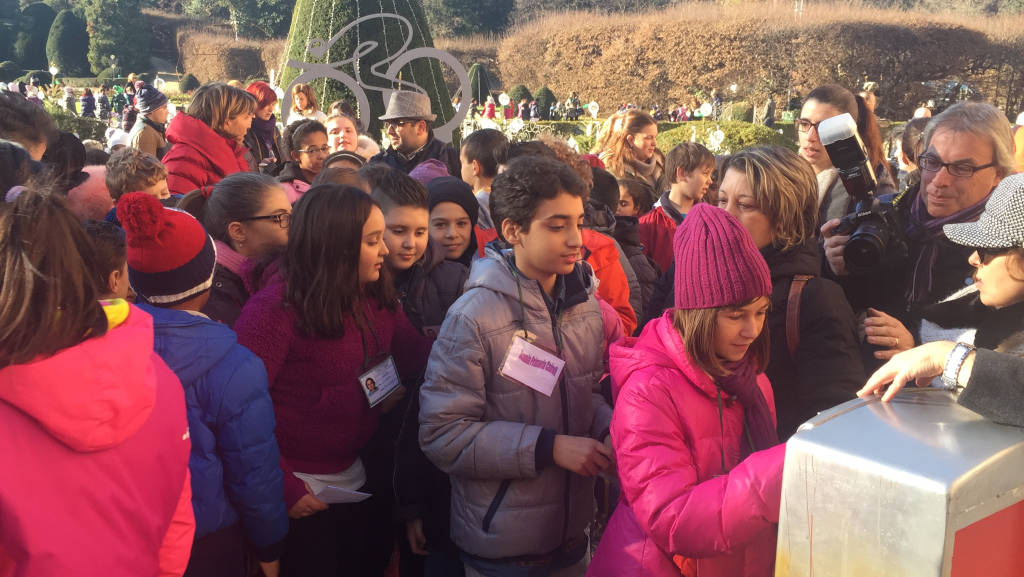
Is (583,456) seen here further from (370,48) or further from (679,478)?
(370,48)

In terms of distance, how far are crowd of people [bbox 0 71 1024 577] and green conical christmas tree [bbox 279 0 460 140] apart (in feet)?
32.4

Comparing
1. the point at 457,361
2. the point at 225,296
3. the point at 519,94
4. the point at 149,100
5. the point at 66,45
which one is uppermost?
the point at 66,45

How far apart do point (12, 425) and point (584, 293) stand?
1.61m

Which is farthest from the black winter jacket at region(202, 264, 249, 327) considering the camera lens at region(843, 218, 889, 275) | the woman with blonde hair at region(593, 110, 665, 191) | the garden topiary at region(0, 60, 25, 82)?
the garden topiary at region(0, 60, 25, 82)

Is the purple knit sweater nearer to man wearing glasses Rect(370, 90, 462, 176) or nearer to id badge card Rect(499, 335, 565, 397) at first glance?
id badge card Rect(499, 335, 565, 397)

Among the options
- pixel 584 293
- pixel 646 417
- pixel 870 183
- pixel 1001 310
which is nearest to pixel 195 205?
pixel 584 293

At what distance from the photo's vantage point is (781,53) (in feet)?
83.3

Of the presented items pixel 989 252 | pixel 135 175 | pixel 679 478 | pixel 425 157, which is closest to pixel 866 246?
pixel 989 252

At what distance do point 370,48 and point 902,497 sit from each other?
13094mm

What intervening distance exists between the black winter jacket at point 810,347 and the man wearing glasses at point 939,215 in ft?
0.77

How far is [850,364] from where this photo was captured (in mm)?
2164

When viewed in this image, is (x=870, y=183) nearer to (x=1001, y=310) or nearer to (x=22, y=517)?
(x=1001, y=310)

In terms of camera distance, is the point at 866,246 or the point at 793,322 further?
the point at 866,246

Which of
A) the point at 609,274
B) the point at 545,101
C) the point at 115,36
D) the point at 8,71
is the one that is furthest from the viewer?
the point at 115,36
